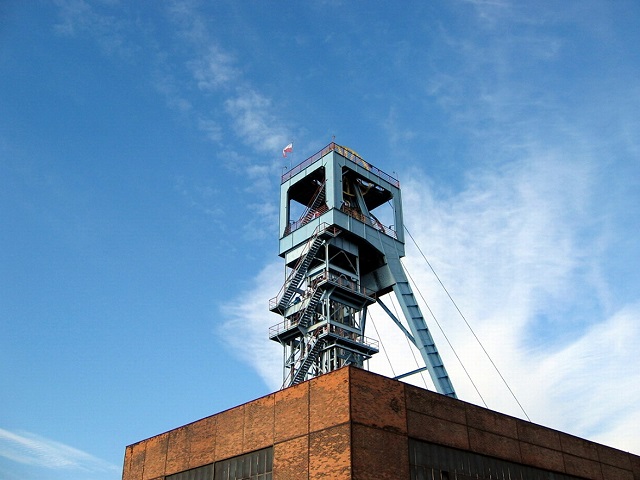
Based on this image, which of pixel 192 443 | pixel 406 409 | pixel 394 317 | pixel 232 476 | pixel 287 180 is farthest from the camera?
pixel 287 180

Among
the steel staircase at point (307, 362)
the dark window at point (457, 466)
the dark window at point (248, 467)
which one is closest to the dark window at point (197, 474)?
the dark window at point (248, 467)

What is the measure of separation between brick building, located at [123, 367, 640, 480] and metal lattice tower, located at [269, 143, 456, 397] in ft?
25.0

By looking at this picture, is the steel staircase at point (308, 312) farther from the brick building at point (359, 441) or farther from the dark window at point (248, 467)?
the dark window at point (248, 467)

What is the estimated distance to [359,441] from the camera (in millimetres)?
20703

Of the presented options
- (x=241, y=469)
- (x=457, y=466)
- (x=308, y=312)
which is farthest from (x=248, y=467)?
(x=308, y=312)

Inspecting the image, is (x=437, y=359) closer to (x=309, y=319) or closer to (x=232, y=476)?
(x=309, y=319)

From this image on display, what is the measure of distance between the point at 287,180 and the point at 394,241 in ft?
22.7

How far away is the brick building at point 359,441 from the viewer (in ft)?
69.3

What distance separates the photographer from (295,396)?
22984mm

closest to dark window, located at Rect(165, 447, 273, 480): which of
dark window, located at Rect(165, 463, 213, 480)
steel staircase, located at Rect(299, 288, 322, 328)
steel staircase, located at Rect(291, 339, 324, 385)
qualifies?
dark window, located at Rect(165, 463, 213, 480)

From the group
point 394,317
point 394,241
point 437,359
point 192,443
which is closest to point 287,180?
point 394,241

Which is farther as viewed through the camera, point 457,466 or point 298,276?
point 298,276

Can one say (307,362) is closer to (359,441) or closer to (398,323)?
(398,323)

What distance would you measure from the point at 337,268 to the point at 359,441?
15740mm
